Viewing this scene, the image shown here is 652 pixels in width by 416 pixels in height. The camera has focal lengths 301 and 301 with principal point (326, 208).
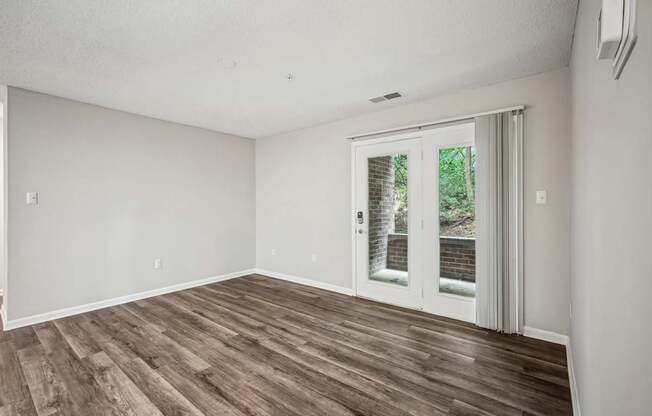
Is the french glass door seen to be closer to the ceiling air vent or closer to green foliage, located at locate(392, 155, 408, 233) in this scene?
green foliage, located at locate(392, 155, 408, 233)

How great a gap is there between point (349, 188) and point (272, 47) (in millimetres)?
2337

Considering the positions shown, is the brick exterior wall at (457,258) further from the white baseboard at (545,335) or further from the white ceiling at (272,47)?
the white ceiling at (272,47)

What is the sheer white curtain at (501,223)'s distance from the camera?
3.03m

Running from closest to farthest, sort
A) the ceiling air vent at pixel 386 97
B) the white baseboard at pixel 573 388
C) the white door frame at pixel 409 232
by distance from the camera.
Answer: the white baseboard at pixel 573 388 → the ceiling air vent at pixel 386 97 → the white door frame at pixel 409 232

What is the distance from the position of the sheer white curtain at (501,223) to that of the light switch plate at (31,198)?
16.2 ft

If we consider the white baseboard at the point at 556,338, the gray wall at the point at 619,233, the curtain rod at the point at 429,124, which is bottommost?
the white baseboard at the point at 556,338

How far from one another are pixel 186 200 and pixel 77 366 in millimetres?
2757

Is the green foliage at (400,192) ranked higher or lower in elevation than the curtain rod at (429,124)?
lower

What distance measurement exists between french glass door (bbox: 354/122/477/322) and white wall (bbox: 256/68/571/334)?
0.28m

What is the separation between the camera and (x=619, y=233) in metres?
0.90

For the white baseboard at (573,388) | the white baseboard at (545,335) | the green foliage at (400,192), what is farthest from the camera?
the green foliage at (400,192)

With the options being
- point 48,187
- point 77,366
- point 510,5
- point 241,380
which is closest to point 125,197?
point 48,187

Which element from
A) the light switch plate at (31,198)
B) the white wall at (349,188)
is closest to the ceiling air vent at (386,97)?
the white wall at (349,188)

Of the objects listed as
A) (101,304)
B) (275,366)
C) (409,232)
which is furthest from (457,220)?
(101,304)
